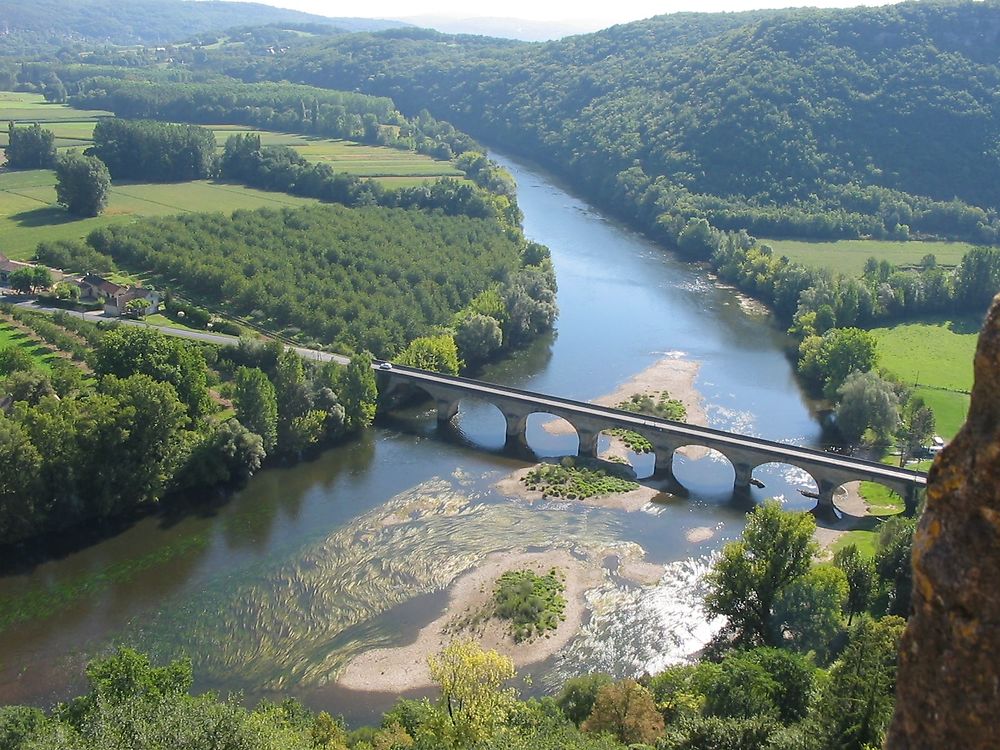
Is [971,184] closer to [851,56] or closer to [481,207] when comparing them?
[851,56]

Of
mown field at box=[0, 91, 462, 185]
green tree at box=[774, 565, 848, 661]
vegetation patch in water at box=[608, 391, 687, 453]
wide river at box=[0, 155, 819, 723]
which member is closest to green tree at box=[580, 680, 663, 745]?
wide river at box=[0, 155, 819, 723]

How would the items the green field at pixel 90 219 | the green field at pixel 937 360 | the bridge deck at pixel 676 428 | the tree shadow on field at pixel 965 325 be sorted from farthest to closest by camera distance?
the green field at pixel 90 219 → the tree shadow on field at pixel 965 325 → the green field at pixel 937 360 → the bridge deck at pixel 676 428

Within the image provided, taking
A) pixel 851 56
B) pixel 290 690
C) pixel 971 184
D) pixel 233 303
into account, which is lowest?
pixel 290 690

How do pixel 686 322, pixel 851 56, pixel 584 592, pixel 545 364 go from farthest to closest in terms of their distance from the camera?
pixel 851 56 < pixel 686 322 < pixel 545 364 < pixel 584 592

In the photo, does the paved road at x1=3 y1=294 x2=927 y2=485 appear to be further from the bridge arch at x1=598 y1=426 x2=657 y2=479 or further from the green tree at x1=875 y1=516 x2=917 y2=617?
the green tree at x1=875 y1=516 x2=917 y2=617

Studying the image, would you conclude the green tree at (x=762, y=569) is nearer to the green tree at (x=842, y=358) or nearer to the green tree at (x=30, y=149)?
Answer: the green tree at (x=842, y=358)

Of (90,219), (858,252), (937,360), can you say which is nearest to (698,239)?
(858,252)

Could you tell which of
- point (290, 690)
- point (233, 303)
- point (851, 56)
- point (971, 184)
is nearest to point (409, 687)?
point (290, 690)

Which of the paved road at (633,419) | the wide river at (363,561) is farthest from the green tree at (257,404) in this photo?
the paved road at (633,419)
